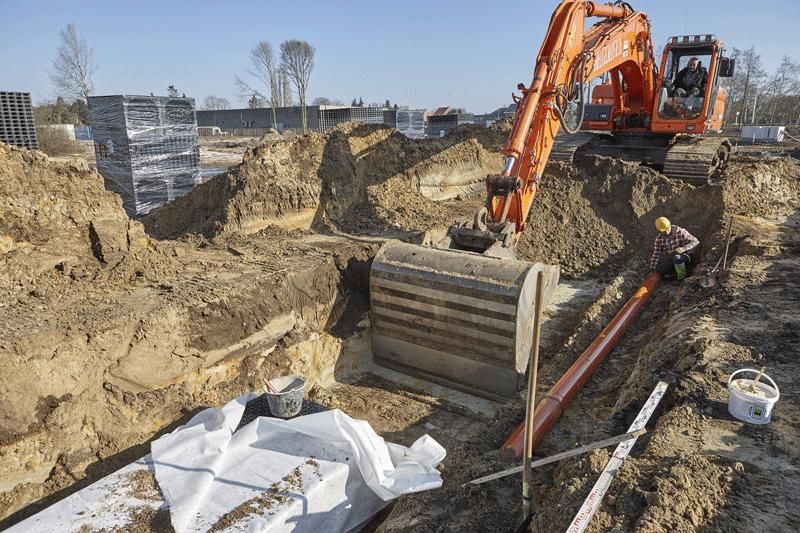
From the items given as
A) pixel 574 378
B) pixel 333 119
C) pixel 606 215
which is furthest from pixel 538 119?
pixel 333 119

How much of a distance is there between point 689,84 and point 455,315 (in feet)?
24.1

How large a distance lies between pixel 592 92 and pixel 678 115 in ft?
6.97

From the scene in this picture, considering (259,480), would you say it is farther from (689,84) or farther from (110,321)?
(689,84)

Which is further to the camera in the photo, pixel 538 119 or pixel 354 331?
pixel 354 331

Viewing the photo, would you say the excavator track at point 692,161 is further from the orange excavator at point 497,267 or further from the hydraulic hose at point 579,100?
the hydraulic hose at point 579,100

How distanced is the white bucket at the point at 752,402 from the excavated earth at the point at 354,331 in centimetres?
12

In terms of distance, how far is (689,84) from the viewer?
9.60 metres

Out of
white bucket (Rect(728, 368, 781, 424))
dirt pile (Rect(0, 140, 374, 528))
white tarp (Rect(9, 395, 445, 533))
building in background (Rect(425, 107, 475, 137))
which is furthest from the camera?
building in background (Rect(425, 107, 475, 137))

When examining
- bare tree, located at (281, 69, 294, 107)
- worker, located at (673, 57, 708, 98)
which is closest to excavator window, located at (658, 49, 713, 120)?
worker, located at (673, 57, 708, 98)

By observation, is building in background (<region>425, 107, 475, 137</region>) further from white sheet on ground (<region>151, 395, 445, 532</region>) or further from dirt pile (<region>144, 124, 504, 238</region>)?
white sheet on ground (<region>151, 395, 445, 532</region>)

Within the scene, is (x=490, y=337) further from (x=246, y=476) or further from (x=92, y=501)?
(x=92, y=501)

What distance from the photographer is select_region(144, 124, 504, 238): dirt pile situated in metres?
9.05

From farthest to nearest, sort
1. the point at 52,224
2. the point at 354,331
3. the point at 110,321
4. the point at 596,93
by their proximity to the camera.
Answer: the point at 596,93 → the point at 354,331 → the point at 52,224 → the point at 110,321

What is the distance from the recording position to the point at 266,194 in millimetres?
9117
